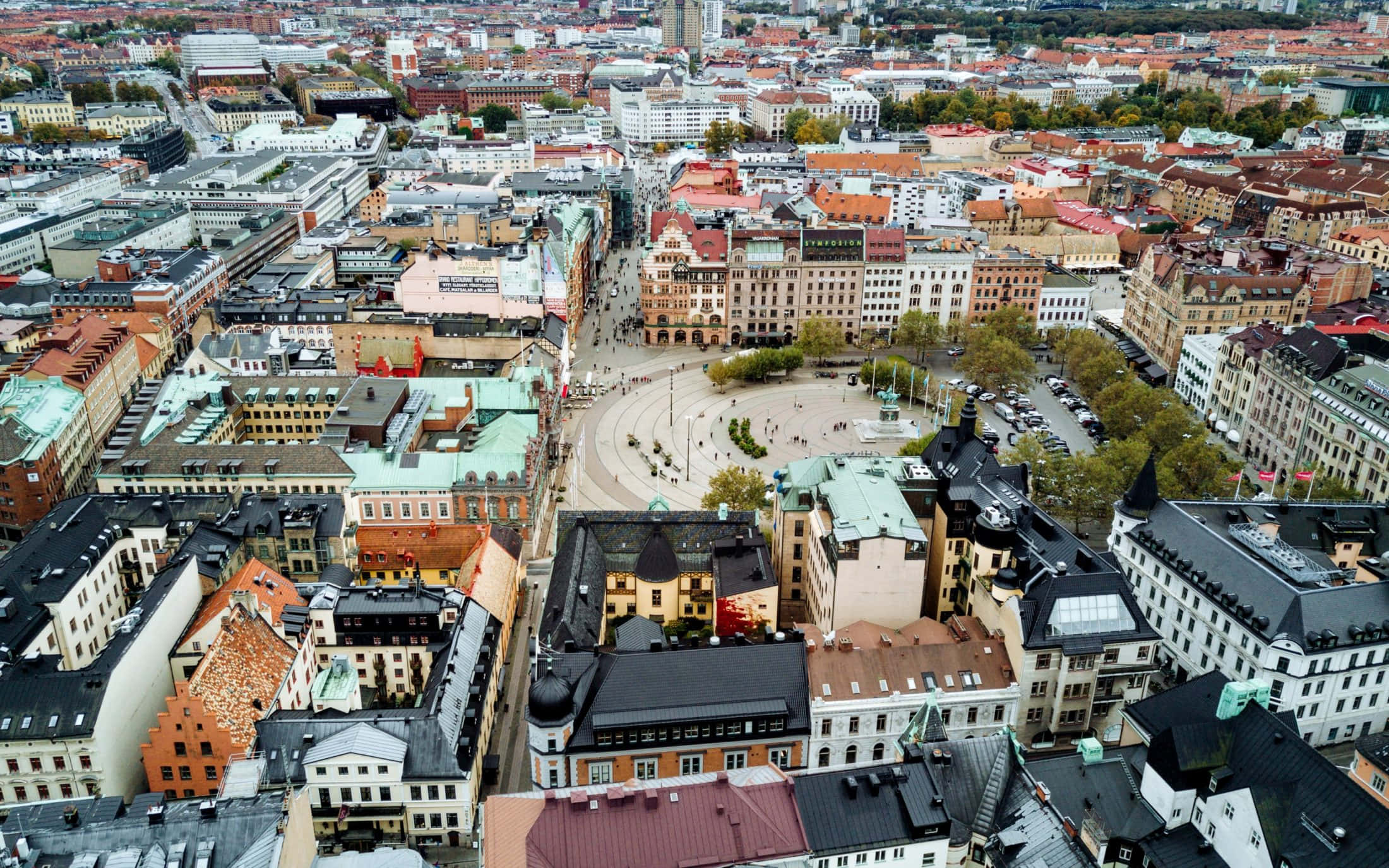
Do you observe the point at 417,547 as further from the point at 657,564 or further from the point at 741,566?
the point at 741,566

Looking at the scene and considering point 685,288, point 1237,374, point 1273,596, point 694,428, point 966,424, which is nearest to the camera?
point 1273,596

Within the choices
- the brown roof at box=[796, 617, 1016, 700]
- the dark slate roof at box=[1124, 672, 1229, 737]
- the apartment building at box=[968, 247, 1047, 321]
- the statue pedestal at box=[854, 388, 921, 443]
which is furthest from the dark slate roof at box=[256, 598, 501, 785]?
the apartment building at box=[968, 247, 1047, 321]

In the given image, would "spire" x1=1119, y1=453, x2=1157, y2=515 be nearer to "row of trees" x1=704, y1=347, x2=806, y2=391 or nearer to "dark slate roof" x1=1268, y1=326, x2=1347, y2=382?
"dark slate roof" x1=1268, y1=326, x2=1347, y2=382

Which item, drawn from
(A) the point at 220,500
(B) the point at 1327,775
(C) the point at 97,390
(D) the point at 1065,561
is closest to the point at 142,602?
(A) the point at 220,500

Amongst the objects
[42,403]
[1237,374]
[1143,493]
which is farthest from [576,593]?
[1237,374]

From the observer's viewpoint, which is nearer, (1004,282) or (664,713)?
A: (664,713)

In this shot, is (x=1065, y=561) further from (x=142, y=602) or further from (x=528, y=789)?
(x=142, y=602)
